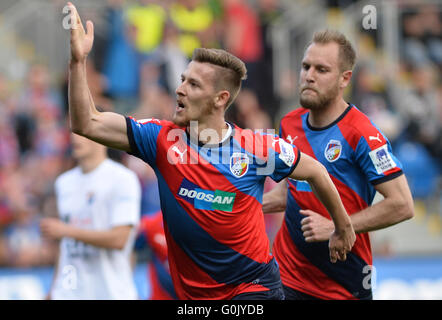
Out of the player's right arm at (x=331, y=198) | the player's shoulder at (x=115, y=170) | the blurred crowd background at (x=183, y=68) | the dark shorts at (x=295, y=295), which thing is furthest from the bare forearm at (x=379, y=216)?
the blurred crowd background at (x=183, y=68)

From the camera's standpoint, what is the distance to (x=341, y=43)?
5.57m

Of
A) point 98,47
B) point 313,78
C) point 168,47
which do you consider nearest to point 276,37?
point 168,47

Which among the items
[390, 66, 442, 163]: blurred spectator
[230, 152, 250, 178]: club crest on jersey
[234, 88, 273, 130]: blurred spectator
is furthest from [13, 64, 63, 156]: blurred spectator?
[230, 152, 250, 178]: club crest on jersey

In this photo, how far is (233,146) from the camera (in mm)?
4758

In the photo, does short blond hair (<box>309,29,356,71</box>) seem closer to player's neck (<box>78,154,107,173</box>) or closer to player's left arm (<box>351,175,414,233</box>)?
player's left arm (<box>351,175,414,233</box>)

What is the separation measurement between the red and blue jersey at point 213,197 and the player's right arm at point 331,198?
93 mm

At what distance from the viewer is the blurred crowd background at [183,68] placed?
37.4ft

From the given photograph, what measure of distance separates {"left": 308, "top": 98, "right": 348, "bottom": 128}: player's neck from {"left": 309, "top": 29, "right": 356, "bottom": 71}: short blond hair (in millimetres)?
290

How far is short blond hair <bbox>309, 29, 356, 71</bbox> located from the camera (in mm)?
5551

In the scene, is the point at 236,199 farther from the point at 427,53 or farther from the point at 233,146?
the point at 427,53

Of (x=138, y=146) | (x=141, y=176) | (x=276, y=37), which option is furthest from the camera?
(x=276, y=37)

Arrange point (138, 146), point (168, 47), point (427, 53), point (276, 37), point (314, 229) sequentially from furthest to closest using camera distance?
1. point (427, 53)
2. point (276, 37)
3. point (168, 47)
4. point (314, 229)
5. point (138, 146)

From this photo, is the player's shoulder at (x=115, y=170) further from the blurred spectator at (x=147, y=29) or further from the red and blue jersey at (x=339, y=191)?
the blurred spectator at (x=147, y=29)

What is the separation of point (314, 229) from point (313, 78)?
1.20 metres
